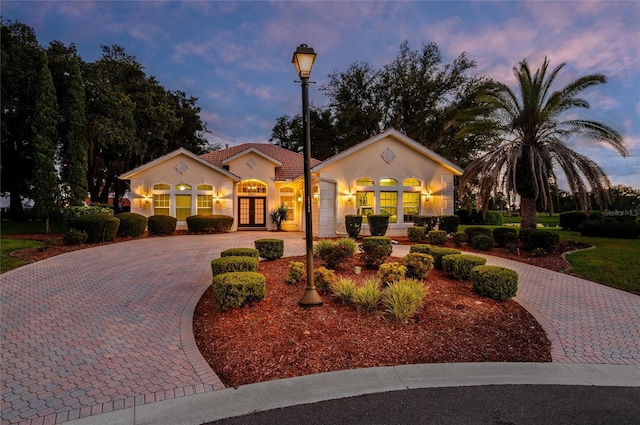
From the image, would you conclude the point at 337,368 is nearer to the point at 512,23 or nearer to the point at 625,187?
the point at 512,23

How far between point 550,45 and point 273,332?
16035mm

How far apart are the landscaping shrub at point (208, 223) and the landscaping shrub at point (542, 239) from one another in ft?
48.5

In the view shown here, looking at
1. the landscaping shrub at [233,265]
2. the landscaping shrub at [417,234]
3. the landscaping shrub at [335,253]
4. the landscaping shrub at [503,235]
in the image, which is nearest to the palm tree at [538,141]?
the landscaping shrub at [503,235]

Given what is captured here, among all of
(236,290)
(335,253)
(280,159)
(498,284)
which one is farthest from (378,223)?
(236,290)

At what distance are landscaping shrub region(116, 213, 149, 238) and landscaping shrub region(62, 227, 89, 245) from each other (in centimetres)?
267

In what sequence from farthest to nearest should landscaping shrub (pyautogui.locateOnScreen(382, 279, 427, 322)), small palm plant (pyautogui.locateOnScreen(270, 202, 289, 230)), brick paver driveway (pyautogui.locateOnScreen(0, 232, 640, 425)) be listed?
small palm plant (pyautogui.locateOnScreen(270, 202, 289, 230)) → landscaping shrub (pyautogui.locateOnScreen(382, 279, 427, 322)) → brick paver driveway (pyautogui.locateOnScreen(0, 232, 640, 425))

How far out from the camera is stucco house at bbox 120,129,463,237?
58.0ft

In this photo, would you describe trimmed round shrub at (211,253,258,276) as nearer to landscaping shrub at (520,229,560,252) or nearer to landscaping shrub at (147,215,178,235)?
landscaping shrub at (520,229,560,252)

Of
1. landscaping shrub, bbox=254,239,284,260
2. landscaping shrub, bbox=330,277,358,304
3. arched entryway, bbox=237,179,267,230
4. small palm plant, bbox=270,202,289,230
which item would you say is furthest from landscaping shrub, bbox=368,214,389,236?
landscaping shrub, bbox=330,277,358,304

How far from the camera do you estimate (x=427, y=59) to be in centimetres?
2942

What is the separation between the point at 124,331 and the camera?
5.05 m

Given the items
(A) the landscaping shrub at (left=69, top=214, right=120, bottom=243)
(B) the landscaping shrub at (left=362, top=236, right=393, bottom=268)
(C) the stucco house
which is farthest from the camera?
(C) the stucco house

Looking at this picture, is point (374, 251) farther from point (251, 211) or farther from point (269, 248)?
point (251, 211)

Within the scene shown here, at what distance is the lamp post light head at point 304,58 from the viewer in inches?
227
